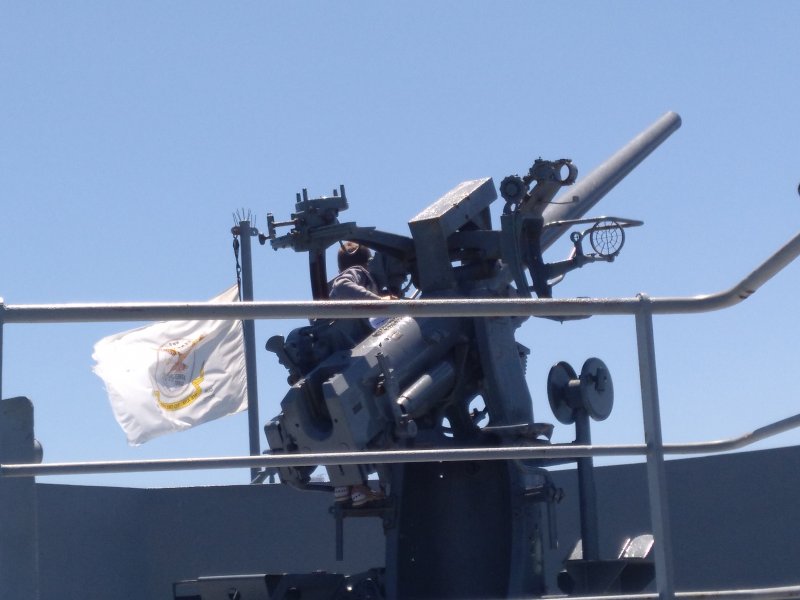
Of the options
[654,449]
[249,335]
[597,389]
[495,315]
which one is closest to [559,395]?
[597,389]

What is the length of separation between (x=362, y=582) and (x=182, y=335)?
493cm

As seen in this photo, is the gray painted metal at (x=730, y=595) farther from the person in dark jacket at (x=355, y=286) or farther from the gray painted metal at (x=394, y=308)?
the person in dark jacket at (x=355, y=286)

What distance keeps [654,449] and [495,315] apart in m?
0.49

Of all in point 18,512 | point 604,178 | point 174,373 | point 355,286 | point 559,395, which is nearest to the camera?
point 18,512

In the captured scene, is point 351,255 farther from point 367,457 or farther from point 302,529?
point 367,457

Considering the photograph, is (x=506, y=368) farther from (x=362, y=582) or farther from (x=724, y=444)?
(x=724, y=444)

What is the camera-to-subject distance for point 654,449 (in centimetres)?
286

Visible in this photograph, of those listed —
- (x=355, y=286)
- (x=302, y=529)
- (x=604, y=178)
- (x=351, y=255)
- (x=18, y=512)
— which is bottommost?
(x=302, y=529)

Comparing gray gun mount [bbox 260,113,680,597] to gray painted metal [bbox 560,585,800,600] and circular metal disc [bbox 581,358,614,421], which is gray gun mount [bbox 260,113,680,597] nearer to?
circular metal disc [bbox 581,358,614,421]

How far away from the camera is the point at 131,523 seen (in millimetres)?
6707

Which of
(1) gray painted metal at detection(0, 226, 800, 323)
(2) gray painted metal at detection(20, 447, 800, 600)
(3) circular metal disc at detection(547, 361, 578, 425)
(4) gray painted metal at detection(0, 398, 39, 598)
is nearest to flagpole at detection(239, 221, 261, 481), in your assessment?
(2) gray painted metal at detection(20, 447, 800, 600)

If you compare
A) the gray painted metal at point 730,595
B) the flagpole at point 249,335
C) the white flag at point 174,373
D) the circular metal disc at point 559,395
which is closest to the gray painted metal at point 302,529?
the circular metal disc at point 559,395

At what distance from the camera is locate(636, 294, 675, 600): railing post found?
2795mm

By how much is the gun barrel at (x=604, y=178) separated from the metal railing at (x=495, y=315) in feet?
13.2
